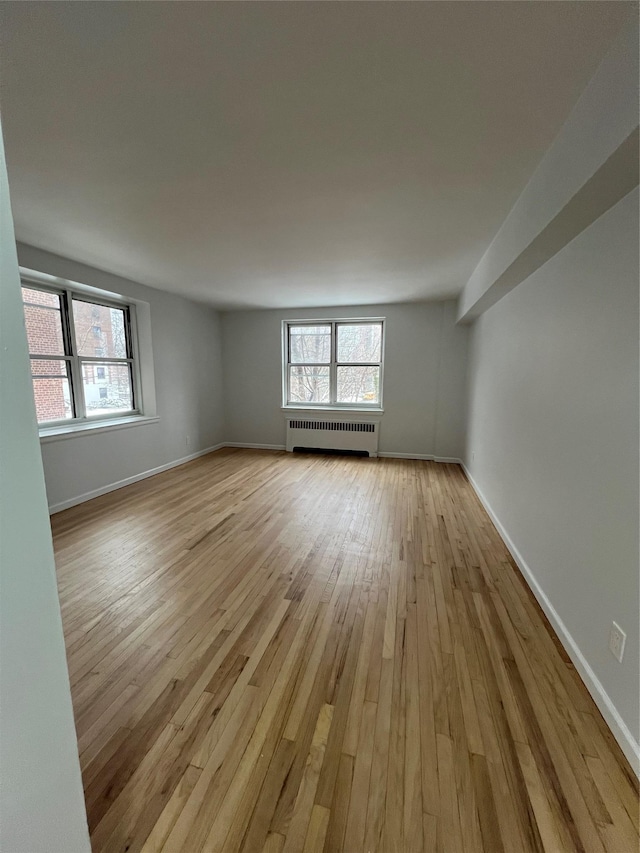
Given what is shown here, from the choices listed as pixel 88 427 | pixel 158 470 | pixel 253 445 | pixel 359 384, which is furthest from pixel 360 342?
pixel 88 427

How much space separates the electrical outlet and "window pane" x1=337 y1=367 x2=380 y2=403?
4.49 metres

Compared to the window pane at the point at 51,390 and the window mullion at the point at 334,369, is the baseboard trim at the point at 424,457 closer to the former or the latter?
the window mullion at the point at 334,369

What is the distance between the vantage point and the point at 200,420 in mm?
5531

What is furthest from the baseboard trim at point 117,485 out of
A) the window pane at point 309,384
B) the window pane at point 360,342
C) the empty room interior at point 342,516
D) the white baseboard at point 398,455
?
the window pane at point 360,342

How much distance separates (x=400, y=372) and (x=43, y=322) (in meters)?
4.58

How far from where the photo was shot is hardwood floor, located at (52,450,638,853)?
1003 mm

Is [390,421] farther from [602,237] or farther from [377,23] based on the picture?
[377,23]

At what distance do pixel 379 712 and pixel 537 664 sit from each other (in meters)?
0.82

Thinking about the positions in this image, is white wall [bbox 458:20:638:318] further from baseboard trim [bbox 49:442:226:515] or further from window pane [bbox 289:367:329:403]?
baseboard trim [bbox 49:442:226:515]

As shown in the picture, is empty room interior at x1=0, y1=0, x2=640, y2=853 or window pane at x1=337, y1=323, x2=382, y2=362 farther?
window pane at x1=337, y1=323, x2=382, y2=362

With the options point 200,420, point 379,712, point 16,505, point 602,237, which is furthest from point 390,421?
point 16,505

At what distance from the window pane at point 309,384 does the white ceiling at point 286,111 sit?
3261mm

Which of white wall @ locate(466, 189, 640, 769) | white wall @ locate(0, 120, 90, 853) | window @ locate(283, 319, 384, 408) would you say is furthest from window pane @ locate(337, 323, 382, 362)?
white wall @ locate(0, 120, 90, 853)

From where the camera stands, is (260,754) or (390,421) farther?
(390,421)
